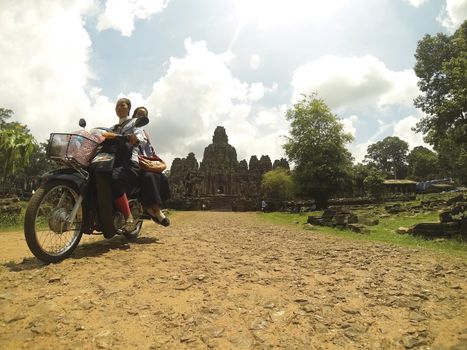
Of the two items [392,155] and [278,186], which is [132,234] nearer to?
[278,186]

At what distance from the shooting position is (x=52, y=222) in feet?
13.1

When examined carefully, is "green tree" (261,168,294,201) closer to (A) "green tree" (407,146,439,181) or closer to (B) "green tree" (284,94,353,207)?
(B) "green tree" (284,94,353,207)

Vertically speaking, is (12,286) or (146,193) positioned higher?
(146,193)

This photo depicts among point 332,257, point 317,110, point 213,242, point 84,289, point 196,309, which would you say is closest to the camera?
point 196,309

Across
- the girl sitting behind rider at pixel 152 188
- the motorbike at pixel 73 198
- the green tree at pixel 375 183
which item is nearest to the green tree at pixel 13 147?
the girl sitting behind rider at pixel 152 188

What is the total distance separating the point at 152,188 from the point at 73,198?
137 cm

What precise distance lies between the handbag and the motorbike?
1.73 feet

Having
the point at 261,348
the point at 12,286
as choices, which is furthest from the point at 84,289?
the point at 261,348

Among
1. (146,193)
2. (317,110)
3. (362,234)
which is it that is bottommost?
(362,234)

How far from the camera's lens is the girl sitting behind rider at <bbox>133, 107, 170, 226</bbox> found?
5.48 m

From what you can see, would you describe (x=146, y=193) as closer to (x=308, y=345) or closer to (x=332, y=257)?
(x=332, y=257)

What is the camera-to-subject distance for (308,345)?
2.26 meters

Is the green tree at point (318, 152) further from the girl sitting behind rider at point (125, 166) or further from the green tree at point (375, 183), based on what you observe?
the girl sitting behind rider at point (125, 166)

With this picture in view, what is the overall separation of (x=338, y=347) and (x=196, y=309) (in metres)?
1.15
